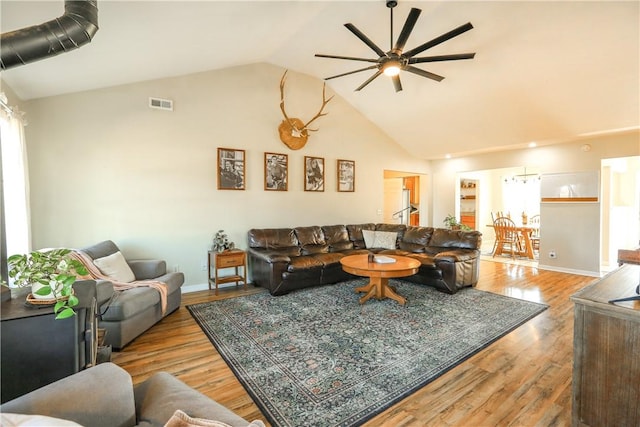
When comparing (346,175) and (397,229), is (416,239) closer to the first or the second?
(397,229)

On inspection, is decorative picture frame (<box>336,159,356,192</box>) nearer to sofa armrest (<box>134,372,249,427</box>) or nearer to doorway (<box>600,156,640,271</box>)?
doorway (<box>600,156,640,271</box>)

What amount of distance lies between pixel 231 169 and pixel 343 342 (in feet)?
10.6

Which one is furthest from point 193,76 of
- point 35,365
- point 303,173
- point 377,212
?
point 377,212

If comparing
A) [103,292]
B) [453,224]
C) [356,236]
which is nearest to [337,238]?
[356,236]

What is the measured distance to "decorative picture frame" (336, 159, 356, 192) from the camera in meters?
6.02

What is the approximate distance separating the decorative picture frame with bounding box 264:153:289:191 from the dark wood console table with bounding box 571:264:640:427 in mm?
4296

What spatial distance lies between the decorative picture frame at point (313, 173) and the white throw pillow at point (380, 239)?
4.27 ft

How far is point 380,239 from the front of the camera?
5.63 m

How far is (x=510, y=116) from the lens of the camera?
16.6 ft

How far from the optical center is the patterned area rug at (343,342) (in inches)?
77.1

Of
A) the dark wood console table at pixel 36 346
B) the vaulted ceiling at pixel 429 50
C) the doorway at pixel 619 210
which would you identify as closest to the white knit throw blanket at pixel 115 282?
the dark wood console table at pixel 36 346

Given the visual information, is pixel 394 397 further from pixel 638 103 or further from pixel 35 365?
pixel 638 103

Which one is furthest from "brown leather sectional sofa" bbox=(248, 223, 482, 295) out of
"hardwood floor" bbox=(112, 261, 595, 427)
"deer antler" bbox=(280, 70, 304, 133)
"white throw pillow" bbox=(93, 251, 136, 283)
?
"deer antler" bbox=(280, 70, 304, 133)

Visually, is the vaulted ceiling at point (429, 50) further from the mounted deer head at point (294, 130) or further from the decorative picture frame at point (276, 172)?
the decorative picture frame at point (276, 172)
